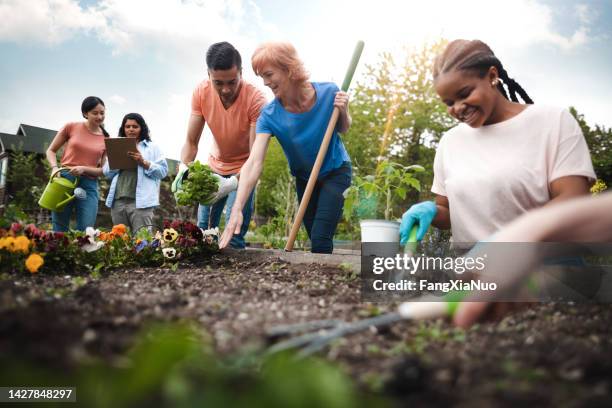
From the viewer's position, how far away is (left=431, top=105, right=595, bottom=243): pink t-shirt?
161cm

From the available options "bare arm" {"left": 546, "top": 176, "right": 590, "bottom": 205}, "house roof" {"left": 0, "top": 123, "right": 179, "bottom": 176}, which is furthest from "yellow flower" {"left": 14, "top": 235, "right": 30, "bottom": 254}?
"house roof" {"left": 0, "top": 123, "right": 179, "bottom": 176}

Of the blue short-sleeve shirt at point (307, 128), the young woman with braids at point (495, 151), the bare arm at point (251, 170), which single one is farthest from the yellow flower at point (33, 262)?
the young woman with braids at point (495, 151)

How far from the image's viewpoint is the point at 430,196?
36.0 ft

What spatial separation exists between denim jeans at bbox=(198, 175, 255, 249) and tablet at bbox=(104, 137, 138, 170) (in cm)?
110

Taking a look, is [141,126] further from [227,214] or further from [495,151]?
[495,151]

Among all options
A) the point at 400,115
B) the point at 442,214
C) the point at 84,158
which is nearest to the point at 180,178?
the point at 84,158

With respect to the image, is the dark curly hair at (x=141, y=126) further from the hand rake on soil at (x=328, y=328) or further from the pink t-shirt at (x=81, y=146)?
the hand rake on soil at (x=328, y=328)

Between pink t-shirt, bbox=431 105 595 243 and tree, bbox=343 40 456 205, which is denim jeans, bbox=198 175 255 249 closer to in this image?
pink t-shirt, bbox=431 105 595 243

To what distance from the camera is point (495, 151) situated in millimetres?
1792

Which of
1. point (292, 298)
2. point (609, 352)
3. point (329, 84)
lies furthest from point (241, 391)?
point (329, 84)

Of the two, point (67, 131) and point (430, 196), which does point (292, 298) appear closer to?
point (67, 131)

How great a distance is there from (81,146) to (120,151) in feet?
2.01

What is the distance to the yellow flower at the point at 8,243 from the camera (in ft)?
7.29

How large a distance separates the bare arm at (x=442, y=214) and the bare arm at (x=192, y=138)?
7.26ft
